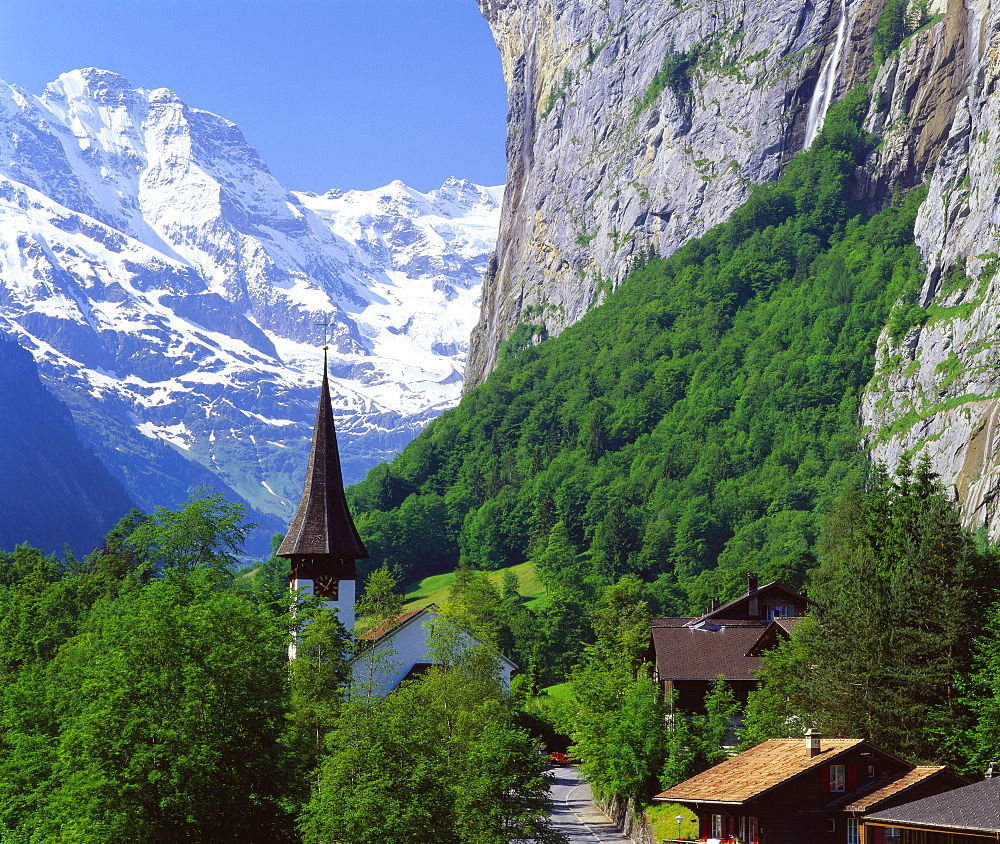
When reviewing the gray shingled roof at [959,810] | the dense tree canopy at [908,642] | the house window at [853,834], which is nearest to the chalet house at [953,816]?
the gray shingled roof at [959,810]

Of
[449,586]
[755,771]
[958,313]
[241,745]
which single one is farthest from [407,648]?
[449,586]

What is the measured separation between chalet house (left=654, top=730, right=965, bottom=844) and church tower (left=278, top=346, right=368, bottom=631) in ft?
87.0

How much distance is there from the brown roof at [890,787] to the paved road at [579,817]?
18.1 metres

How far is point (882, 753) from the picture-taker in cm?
5047

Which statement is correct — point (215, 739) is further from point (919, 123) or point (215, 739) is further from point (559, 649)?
point (919, 123)

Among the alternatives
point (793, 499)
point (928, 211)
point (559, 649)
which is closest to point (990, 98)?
point (928, 211)

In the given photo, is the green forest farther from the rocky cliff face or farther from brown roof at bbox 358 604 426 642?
brown roof at bbox 358 604 426 642

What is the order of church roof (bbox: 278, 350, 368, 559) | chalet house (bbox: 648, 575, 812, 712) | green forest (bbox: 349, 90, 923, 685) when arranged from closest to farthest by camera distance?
church roof (bbox: 278, 350, 368, 559) → chalet house (bbox: 648, 575, 812, 712) → green forest (bbox: 349, 90, 923, 685)

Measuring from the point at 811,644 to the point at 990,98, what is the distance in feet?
368

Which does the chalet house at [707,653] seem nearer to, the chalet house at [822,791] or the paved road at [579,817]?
the paved road at [579,817]

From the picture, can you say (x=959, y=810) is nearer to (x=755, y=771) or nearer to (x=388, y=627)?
(x=755, y=771)

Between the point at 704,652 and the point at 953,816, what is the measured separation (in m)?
38.0

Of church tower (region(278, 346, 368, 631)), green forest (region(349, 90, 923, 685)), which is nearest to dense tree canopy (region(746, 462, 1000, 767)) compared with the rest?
church tower (region(278, 346, 368, 631))

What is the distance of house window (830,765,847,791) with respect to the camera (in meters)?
50.4
